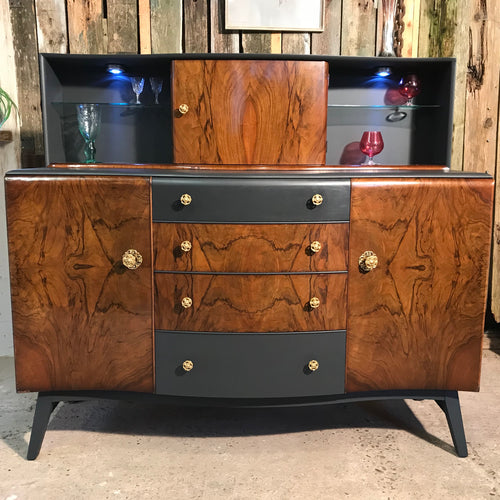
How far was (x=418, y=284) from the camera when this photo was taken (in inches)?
69.3

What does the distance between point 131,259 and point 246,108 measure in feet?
2.32

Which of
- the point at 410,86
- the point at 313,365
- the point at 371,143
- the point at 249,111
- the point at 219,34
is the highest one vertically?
the point at 219,34

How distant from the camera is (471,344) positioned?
1.80 meters

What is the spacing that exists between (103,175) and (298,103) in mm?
764

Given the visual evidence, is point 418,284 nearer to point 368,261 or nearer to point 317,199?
point 368,261

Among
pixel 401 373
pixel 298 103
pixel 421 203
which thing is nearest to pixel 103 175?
pixel 298 103

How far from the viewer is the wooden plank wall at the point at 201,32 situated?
2477 mm

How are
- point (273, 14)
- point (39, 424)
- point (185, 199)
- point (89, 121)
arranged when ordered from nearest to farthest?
point (185, 199) < point (39, 424) < point (89, 121) < point (273, 14)

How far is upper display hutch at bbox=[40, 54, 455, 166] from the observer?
198cm

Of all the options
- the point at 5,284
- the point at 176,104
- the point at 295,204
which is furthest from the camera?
the point at 5,284

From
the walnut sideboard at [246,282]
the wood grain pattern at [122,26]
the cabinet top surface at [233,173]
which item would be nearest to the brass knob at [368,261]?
the walnut sideboard at [246,282]

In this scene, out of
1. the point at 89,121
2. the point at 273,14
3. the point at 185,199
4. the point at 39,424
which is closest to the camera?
the point at 185,199

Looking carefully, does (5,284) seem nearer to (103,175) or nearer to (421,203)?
(103,175)

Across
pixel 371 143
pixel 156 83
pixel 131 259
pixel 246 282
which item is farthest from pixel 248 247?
pixel 156 83
